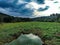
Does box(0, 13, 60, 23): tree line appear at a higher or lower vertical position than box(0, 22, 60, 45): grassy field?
higher

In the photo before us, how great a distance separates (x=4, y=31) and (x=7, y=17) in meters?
0.19

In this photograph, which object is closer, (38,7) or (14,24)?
(14,24)

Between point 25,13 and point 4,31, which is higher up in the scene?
point 25,13

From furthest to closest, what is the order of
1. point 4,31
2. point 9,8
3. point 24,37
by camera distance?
point 9,8 < point 4,31 < point 24,37

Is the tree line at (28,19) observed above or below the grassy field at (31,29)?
above

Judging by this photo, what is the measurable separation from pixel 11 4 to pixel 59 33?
0.72 metres

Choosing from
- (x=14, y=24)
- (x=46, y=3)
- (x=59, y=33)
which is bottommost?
(x=59, y=33)

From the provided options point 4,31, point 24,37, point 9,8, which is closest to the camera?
point 24,37

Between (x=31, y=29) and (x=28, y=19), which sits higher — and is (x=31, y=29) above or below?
below

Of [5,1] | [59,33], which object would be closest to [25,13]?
[5,1]

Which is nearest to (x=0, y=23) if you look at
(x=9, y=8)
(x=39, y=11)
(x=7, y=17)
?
(x=7, y=17)

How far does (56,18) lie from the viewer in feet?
5.83

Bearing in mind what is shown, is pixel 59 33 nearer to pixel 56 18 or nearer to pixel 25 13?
pixel 56 18

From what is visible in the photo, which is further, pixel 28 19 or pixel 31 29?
pixel 28 19
